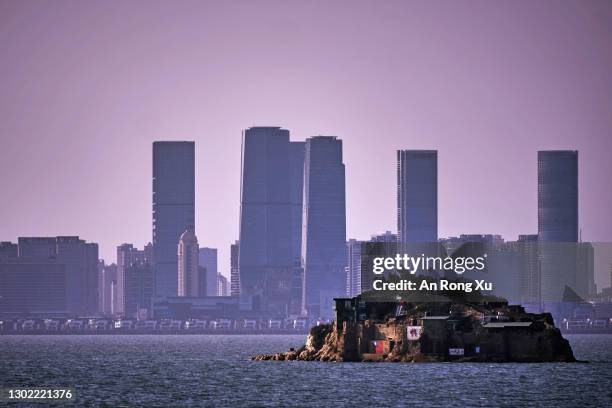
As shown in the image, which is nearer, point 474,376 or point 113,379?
point 474,376

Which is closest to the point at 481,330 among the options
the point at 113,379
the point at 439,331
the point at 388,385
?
the point at 439,331

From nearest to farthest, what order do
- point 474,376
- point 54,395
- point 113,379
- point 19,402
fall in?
point 19,402
point 54,395
point 474,376
point 113,379

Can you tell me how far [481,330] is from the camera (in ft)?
642

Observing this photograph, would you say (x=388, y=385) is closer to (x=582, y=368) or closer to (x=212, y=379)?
(x=212, y=379)

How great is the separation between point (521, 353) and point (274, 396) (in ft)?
163

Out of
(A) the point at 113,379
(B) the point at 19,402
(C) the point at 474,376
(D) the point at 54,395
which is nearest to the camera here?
(B) the point at 19,402

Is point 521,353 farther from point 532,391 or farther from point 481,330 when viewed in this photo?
point 532,391

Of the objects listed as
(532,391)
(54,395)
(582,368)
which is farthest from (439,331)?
(54,395)

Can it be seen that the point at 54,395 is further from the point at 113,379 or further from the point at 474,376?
the point at 474,376

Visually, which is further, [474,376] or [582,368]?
[582,368]

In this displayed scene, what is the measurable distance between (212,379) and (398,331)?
81.9 ft

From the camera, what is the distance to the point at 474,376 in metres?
180

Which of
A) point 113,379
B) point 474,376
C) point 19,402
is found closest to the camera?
point 19,402

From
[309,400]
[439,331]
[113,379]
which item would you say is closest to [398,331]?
[439,331]
